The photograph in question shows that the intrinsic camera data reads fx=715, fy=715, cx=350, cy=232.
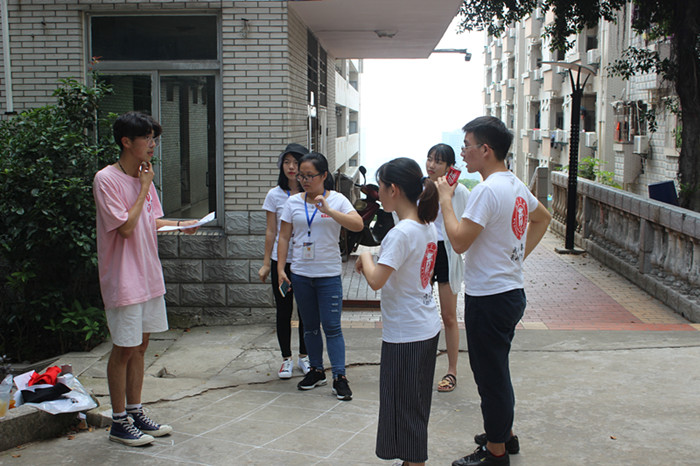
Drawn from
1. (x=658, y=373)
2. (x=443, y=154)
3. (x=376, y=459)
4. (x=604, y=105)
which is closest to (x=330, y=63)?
(x=443, y=154)

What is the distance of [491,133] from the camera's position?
12.5ft

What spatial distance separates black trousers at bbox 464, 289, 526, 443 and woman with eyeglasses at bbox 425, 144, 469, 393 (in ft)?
4.68

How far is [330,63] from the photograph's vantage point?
13.3m

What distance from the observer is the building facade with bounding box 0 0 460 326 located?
732 centimetres

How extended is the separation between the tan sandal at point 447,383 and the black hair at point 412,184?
2.12 metres

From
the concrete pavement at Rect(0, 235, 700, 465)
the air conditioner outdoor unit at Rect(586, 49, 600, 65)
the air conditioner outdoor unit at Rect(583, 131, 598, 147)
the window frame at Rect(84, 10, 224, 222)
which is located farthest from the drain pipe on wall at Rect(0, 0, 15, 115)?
the air conditioner outdoor unit at Rect(583, 131, 598, 147)

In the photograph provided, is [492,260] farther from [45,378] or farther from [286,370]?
[45,378]

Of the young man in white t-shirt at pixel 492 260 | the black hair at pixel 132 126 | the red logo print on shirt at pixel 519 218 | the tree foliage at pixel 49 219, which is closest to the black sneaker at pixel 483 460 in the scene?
the young man in white t-shirt at pixel 492 260

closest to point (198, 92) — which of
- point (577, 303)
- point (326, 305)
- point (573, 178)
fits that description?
point (326, 305)

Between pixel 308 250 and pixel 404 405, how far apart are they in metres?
1.95

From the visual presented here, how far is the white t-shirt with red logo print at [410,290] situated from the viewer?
11.4 feet

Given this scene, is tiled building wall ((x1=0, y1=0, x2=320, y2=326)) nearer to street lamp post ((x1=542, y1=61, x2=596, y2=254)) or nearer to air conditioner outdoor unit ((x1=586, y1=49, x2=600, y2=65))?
street lamp post ((x1=542, y1=61, x2=596, y2=254))

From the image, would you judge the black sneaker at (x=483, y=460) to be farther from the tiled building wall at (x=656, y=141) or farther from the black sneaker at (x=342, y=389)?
the tiled building wall at (x=656, y=141)

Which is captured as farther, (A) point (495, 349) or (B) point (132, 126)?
(B) point (132, 126)
